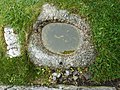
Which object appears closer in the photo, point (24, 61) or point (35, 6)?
point (24, 61)

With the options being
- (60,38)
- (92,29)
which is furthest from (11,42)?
(92,29)

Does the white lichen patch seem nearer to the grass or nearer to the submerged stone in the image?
the grass

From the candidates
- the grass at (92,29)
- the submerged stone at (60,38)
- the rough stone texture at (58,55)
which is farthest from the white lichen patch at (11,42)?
the submerged stone at (60,38)

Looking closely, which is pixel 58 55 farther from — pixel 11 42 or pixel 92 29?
pixel 11 42

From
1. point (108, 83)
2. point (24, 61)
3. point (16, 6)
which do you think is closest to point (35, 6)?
point (16, 6)

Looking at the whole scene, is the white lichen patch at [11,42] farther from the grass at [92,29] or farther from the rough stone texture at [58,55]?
the rough stone texture at [58,55]

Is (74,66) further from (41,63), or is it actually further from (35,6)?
(35,6)
